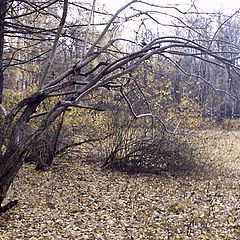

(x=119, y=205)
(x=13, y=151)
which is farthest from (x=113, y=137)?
(x=13, y=151)

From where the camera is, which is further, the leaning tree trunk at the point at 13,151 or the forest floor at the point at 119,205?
the leaning tree trunk at the point at 13,151

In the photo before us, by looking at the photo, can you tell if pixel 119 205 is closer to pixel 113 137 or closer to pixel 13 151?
pixel 13 151

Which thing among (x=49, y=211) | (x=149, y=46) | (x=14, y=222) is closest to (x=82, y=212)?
(x=49, y=211)

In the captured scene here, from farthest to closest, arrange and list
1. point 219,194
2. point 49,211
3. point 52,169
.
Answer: point 52,169 < point 219,194 < point 49,211

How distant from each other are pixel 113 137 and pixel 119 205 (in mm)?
3903

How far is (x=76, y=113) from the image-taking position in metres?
11.8

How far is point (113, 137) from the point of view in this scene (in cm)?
1184

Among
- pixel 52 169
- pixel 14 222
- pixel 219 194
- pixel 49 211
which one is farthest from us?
pixel 52 169

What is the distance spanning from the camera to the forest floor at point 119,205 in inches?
252

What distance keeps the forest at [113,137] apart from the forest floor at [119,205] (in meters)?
0.02

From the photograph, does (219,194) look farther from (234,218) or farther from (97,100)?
(97,100)

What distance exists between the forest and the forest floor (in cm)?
2

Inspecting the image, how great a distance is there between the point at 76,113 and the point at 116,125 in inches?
43.8

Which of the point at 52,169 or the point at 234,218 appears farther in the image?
the point at 52,169
